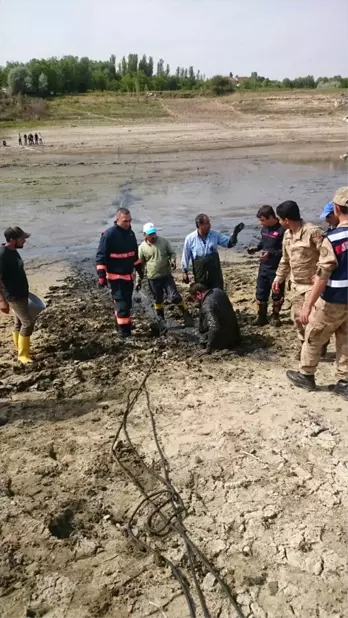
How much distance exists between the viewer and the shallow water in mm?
14906

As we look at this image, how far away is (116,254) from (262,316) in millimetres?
2365

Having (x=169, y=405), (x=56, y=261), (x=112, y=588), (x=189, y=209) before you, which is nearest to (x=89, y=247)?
(x=56, y=261)

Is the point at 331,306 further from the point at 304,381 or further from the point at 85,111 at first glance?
the point at 85,111

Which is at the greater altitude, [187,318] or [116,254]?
[116,254]

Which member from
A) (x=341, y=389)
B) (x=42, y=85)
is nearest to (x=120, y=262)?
(x=341, y=389)

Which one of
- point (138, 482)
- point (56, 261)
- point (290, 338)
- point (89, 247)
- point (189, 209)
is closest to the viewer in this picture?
point (138, 482)

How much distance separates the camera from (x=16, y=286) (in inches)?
276

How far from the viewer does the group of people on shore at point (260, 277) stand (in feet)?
16.6

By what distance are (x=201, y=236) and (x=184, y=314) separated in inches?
55.4

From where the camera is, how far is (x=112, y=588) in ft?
11.7

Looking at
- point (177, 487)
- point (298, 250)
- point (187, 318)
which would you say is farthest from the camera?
point (187, 318)

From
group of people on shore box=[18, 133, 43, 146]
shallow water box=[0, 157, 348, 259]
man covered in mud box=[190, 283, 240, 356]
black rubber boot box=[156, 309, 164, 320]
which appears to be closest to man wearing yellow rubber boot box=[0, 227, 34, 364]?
black rubber boot box=[156, 309, 164, 320]

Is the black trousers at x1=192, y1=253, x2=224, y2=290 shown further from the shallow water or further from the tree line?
the tree line

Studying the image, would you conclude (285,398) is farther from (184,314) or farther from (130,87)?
Answer: (130,87)
